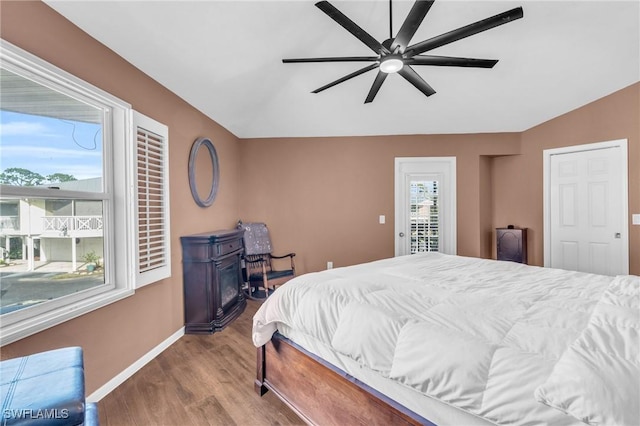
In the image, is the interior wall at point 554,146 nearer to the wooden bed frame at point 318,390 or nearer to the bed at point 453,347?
the bed at point 453,347

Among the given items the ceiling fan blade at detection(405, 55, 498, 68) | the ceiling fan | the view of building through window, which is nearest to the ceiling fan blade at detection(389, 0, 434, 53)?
the ceiling fan

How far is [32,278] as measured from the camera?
5.51ft

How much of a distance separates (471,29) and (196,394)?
2946 mm

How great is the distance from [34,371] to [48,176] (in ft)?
3.94

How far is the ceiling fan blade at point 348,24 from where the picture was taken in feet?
5.23

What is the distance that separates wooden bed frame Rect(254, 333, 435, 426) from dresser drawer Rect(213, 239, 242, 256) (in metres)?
1.39

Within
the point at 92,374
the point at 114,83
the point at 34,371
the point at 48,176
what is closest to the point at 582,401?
the point at 34,371

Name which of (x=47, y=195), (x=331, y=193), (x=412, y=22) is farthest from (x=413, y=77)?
(x=47, y=195)

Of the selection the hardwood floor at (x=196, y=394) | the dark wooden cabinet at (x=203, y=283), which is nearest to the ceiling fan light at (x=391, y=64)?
the dark wooden cabinet at (x=203, y=283)

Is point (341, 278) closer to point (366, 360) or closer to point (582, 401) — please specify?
point (366, 360)

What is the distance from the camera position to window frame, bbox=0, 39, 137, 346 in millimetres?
1646

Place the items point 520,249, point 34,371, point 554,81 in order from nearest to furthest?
point 34,371, point 554,81, point 520,249

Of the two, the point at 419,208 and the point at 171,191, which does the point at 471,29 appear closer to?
the point at 171,191

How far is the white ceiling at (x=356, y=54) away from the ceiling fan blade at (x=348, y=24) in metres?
0.63
